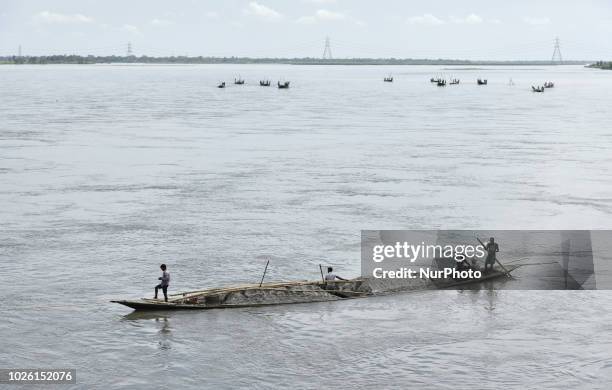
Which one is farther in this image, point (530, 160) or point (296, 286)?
point (530, 160)

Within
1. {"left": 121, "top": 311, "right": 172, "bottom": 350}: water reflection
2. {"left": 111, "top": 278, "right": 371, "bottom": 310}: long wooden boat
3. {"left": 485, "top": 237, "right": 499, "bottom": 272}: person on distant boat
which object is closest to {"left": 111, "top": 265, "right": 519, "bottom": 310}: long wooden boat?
{"left": 111, "top": 278, "right": 371, "bottom": 310}: long wooden boat

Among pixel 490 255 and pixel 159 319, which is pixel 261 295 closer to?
pixel 159 319

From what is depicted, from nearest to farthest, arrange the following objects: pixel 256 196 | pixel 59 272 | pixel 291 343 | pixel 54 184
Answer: pixel 291 343
pixel 59 272
pixel 256 196
pixel 54 184

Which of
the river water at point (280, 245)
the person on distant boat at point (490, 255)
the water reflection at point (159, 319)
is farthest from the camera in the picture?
the person on distant boat at point (490, 255)

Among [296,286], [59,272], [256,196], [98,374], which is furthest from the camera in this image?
[256,196]

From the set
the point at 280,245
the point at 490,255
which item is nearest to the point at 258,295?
the point at 280,245

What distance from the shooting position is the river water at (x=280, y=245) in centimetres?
2328

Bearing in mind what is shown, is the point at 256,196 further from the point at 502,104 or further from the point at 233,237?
the point at 502,104

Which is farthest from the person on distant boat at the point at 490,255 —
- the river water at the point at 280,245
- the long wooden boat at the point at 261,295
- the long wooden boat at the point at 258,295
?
the long wooden boat at the point at 258,295

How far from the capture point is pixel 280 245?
118 ft

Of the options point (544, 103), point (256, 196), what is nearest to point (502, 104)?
point (544, 103)

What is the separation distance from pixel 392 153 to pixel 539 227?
91.4 ft

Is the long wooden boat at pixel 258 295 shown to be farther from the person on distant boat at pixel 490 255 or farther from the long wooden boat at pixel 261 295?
the person on distant boat at pixel 490 255

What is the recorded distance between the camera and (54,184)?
166 feet
